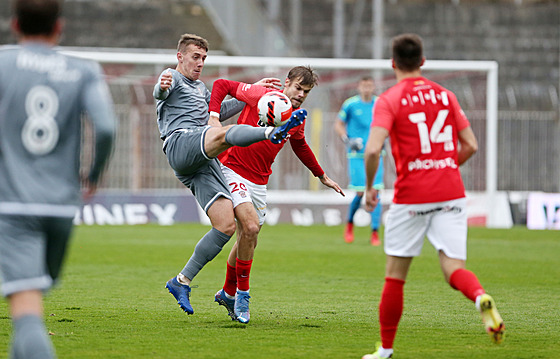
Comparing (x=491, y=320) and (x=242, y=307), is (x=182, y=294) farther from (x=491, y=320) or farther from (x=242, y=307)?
(x=491, y=320)

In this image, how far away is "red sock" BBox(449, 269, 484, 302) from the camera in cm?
500

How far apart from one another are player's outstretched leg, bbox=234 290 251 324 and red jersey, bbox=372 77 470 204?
78.6 inches

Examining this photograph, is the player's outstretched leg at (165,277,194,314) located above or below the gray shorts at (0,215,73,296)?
below

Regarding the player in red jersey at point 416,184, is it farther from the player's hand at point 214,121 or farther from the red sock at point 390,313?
the player's hand at point 214,121

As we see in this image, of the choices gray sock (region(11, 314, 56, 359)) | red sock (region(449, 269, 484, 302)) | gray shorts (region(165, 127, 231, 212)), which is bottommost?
red sock (region(449, 269, 484, 302))

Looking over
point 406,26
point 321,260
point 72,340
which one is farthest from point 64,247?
point 406,26

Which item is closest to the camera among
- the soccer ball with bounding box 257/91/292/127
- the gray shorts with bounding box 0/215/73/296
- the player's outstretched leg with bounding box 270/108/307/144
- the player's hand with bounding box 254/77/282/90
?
the gray shorts with bounding box 0/215/73/296

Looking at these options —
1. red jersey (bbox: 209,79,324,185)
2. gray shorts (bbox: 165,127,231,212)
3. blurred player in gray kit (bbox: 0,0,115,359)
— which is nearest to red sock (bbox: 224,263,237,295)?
gray shorts (bbox: 165,127,231,212)

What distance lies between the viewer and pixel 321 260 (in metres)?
11.9

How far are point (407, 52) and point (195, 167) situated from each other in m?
2.16

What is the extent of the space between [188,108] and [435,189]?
2.58 metres

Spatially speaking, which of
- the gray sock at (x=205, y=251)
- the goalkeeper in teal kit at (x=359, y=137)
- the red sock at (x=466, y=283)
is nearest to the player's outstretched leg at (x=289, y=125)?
the red sock at (x=466, y=283)

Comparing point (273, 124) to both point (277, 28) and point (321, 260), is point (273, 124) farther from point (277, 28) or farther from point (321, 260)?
point (277, 28)

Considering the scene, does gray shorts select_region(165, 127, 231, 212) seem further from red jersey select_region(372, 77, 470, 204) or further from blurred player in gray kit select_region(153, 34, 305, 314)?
red jersey select_region(372, 77, 470, 204)
